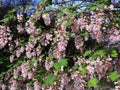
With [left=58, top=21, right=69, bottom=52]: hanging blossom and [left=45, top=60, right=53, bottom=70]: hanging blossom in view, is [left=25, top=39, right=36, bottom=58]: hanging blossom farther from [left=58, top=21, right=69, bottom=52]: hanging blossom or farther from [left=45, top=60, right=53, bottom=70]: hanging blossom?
[left=58, top=21, right=69, bottom=52]: hanging blossom

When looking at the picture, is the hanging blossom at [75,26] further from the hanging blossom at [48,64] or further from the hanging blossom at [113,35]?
the hanging blossom at [48,64]

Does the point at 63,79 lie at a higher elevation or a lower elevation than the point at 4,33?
lower

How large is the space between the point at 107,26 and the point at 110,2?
486 millimetres

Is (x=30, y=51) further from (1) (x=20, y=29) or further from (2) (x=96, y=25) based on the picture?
(2) (x=96, y=25)

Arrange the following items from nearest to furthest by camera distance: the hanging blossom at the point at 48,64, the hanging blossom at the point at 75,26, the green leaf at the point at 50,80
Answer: the green leaf at the point at 50,80
the hanging blossom at the point at 75,26
the hanging blossom at the point at 48,64

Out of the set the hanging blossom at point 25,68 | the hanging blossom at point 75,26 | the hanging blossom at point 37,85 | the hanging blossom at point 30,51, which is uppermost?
the hanging blossom at point 75,26

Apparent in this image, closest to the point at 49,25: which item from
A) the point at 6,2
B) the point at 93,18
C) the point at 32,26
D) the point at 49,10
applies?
the point at 32,26

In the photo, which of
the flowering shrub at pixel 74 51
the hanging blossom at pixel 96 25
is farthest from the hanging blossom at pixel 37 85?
the hanging blossom at pixel 96 25

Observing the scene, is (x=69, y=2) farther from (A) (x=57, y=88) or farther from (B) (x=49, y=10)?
(A) (x=57, y=88)

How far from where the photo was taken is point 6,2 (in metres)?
23.5

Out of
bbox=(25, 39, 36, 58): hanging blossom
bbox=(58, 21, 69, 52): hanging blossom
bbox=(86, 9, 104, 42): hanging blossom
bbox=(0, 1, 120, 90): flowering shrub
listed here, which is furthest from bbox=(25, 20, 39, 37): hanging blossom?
bbox=(86, 9, 104, 42): hanging blossom

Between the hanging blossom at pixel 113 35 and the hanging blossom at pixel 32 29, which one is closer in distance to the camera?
the hanging blossom at pixel 113 35

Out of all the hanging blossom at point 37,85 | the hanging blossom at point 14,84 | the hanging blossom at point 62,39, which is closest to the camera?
the hanging blossom at point 62,39

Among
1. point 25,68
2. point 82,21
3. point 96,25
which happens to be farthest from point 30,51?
point 96,25
